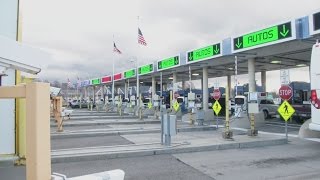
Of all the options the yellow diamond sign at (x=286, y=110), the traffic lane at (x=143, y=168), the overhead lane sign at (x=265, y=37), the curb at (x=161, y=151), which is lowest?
the traffic lane at (x=143, y=168)

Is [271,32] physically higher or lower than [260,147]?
higher

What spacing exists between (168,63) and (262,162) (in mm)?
18406

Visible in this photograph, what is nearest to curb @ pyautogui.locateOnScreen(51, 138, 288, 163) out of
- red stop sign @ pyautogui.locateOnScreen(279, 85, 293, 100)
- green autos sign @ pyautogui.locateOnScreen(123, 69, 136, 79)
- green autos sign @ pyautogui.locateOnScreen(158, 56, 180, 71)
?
red stop sign @ pyautogui.locateOnScreen(279, 85, 293, 100)

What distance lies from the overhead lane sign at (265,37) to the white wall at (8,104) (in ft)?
41.3

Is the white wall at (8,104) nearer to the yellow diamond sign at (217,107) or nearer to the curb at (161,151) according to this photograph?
the curb at (161,151)

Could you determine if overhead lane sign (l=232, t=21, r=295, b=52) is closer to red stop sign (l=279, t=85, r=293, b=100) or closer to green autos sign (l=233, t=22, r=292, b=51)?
green autos sign (l=233, t=22, r=292, b=51)

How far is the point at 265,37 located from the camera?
15781 mm

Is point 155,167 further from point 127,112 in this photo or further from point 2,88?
point 127,112

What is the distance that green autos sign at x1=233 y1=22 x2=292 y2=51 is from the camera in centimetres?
1472

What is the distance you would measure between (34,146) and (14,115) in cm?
142

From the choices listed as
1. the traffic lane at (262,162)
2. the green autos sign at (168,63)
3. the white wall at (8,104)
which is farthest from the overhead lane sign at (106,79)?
the white wall at (8,104)

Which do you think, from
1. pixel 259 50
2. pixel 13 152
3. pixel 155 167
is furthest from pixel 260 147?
pixel 13 152

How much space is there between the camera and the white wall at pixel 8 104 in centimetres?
353

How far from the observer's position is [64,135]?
16.4 m
